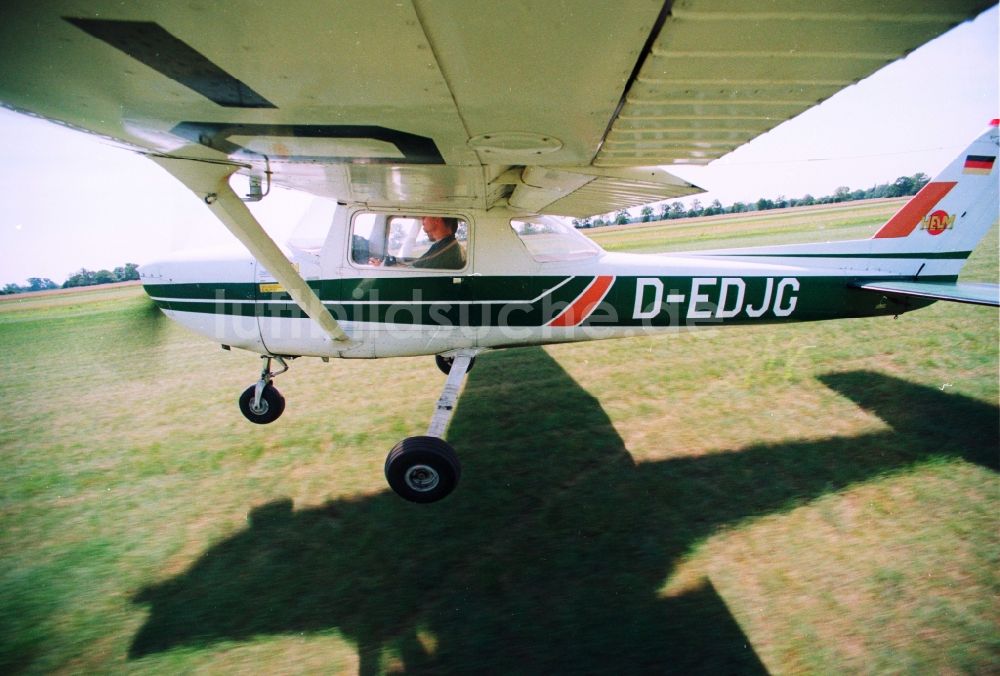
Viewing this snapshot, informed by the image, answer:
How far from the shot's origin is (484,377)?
17.7 ft

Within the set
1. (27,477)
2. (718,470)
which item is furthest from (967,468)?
(27,477)

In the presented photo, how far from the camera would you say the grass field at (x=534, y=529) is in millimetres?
2039

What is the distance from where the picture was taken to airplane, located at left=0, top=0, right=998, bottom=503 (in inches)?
40.4

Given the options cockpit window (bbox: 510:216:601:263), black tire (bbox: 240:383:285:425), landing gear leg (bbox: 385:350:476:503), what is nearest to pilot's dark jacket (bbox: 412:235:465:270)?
cockpit window (bbox: 510:216:601:263)

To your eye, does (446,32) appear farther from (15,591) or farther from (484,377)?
(484,377)

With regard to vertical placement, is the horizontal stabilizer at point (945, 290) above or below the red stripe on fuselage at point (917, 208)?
below

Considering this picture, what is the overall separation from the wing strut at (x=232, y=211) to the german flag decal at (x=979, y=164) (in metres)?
5.95

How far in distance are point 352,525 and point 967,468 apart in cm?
424

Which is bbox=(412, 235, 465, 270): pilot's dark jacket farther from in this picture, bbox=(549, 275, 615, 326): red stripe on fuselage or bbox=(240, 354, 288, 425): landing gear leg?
bbox=(240, 354, 288, 425): landing gear leg

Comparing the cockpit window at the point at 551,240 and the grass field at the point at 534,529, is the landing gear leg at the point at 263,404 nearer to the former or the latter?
the grass field at the point at 534,529

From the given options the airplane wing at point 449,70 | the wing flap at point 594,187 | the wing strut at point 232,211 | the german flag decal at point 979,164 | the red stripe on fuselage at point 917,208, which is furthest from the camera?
the red stripe on fuselage at point 917,208

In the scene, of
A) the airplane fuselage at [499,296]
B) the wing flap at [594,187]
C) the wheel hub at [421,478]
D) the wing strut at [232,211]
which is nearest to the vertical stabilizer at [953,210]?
the airplane fuselage at [499,296]

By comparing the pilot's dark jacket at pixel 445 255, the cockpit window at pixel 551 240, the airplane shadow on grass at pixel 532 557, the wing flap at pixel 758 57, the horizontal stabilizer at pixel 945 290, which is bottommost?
the airplane shadow on grass at pixel 532 557

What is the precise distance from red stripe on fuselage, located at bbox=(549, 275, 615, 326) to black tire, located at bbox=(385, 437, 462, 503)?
5.15ft
